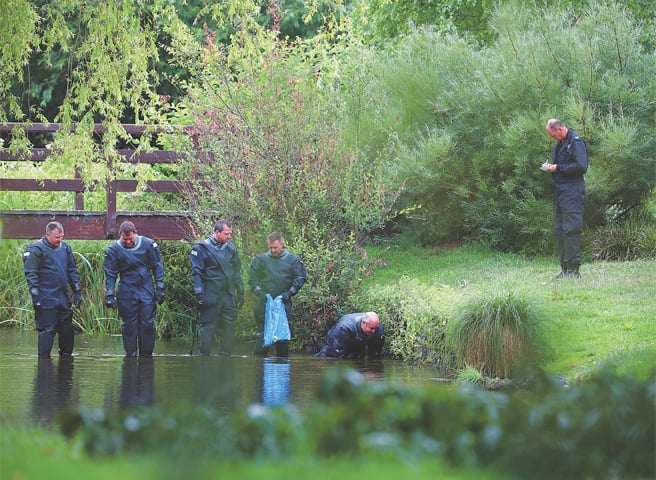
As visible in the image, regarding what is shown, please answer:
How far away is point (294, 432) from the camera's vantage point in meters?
4.93

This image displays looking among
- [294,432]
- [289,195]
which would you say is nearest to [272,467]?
[294,432]

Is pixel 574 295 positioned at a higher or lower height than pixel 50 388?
higher

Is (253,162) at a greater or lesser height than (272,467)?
greater

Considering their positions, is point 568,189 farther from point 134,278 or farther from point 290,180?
point 134,278

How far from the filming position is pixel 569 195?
16.6 metres

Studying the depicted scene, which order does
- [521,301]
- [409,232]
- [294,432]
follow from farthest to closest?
[409,232], [521,301], [294,432]

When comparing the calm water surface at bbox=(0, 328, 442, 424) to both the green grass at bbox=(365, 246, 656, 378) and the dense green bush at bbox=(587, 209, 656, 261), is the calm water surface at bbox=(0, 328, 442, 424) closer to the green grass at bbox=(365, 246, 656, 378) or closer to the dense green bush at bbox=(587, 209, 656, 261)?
the green grass at bbox=(365, 246, 656, 378)

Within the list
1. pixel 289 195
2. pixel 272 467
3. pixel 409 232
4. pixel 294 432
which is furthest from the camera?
pixel 409 232

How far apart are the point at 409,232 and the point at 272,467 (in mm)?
19363

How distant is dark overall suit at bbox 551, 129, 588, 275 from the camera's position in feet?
53.6

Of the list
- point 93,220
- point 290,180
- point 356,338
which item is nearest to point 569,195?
point 356,338

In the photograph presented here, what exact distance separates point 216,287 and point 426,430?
38.7 feet

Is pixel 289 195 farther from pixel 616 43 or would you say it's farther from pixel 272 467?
pixel 272 467

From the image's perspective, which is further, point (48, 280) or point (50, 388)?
point (48, 280)
